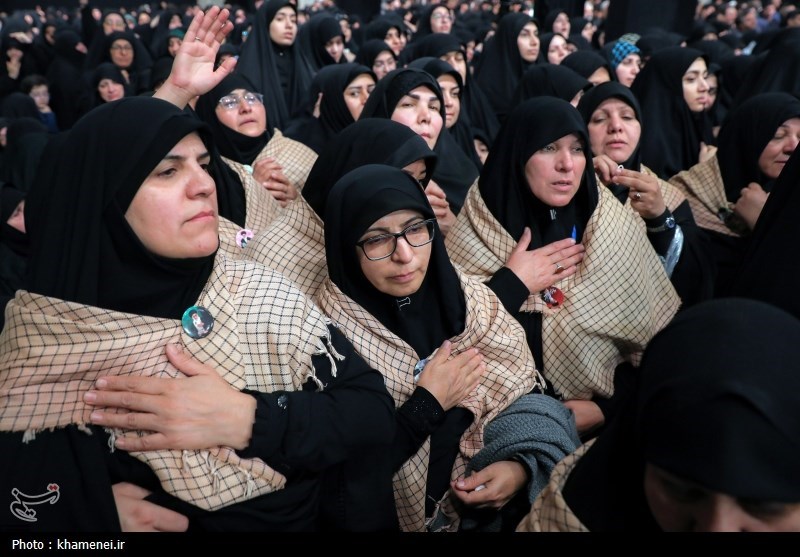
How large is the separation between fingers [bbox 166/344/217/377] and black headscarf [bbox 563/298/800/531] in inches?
37.3

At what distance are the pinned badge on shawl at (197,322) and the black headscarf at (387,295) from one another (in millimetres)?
572

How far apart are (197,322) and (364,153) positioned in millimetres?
1381

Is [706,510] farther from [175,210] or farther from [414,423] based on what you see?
[175,210]

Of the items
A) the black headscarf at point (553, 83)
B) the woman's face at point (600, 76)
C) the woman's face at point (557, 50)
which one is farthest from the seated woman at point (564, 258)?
the woman's face at point (557, 50)

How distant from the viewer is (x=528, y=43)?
7.13 m

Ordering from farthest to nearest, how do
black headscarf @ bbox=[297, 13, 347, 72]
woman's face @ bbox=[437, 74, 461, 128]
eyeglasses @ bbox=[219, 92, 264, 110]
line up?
black headscarf @ bbox=[297, 13, 347, 72], woman's face @ bbox=[437, 74, 461, 128], eyeglasses @ bbox=[219, 92, 264, 110]

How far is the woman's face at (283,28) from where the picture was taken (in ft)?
21.1

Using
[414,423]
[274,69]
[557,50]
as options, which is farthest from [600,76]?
[414,423]

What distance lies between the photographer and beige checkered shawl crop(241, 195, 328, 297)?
2619 mm

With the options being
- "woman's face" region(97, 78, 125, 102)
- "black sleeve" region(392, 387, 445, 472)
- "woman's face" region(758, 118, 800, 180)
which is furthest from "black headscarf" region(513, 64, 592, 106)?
"woman's face" region(97, 78, 125, 102)

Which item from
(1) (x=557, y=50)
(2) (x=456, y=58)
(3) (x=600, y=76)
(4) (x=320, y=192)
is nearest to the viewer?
(4) (x=320, y=192)

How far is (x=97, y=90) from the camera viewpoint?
271 inches

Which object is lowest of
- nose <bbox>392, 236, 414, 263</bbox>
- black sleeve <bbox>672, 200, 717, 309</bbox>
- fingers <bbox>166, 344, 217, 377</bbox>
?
black sleeve <bbox>672, 200, 717, 309</bbox>

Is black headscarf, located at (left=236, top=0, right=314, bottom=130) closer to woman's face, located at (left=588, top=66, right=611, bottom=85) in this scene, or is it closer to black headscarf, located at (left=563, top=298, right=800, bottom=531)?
woman's face, located at (left=588, top=66, right=611, bottom=85)
